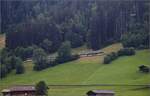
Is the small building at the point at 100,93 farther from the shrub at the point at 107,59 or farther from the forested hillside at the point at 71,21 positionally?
the forested hillside at the point at 71,21

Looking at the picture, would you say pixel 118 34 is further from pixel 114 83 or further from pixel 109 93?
pixel 109 93

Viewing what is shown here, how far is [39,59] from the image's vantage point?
73.6ft

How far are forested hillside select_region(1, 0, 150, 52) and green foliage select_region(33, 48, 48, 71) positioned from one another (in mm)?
1360

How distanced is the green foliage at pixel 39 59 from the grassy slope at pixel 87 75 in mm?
378

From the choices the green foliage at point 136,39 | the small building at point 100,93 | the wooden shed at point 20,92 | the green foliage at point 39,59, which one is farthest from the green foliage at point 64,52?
the small building at point 100,93

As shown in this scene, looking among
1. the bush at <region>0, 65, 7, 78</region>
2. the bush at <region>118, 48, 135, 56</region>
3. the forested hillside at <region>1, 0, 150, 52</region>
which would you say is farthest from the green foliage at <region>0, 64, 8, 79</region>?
the bush at <region>118, 48, 135, 56</region>

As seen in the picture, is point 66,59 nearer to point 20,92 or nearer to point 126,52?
point 126,52

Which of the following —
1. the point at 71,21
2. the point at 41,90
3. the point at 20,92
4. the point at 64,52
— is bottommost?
the point at 20,92

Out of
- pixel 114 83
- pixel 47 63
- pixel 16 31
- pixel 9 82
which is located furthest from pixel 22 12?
pixel 114 83

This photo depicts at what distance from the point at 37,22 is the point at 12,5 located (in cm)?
191

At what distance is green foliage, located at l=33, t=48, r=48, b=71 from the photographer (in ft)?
70.2

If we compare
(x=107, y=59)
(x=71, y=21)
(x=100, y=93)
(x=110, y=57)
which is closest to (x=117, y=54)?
(x=110, y=57)

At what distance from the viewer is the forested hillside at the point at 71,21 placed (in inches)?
1026

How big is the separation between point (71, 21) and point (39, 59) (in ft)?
28.7
